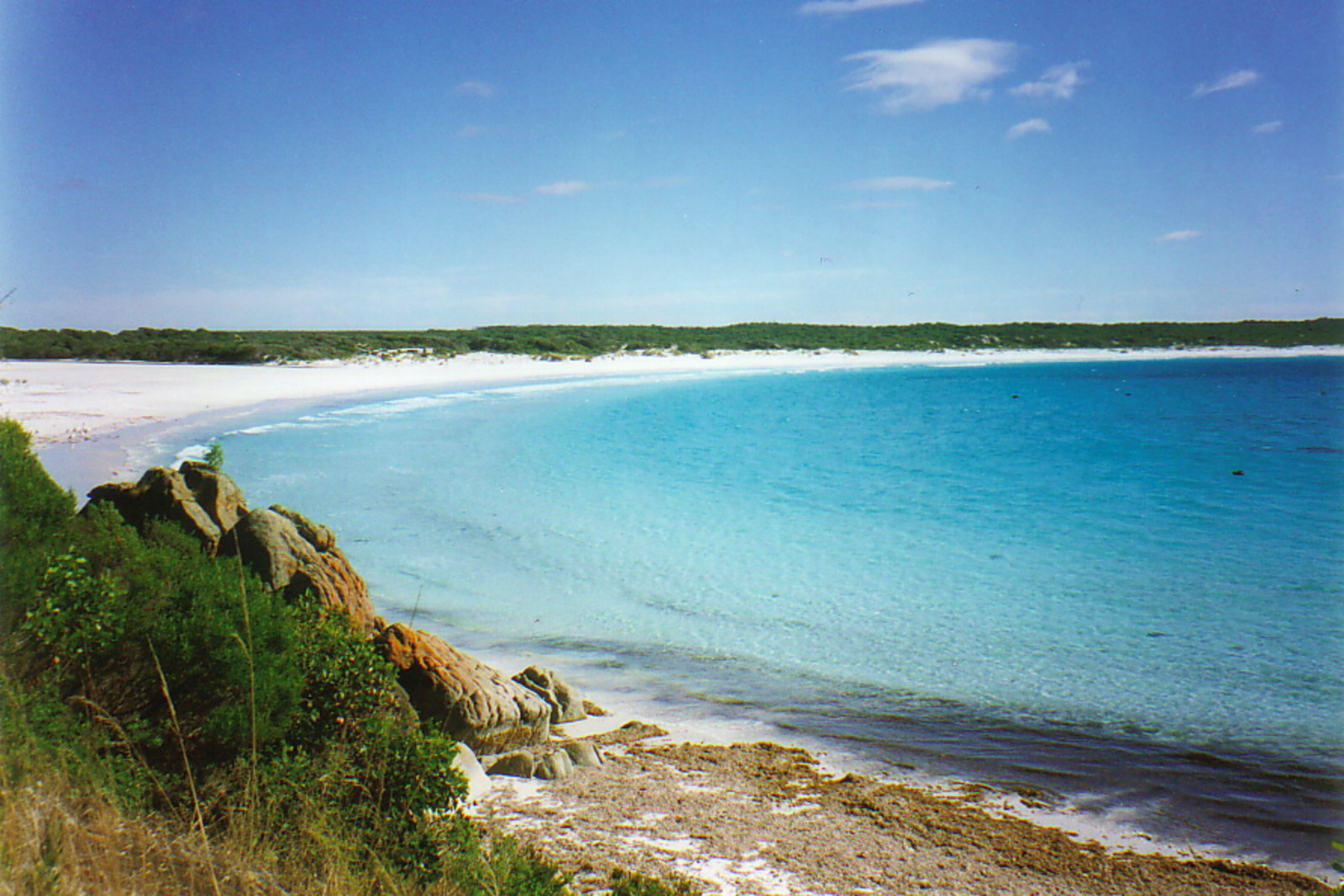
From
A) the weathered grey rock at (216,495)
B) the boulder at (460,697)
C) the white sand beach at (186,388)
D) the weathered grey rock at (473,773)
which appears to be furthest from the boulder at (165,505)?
the weathered grey rock at (473,773)

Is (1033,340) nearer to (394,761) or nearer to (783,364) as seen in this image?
(783,364)

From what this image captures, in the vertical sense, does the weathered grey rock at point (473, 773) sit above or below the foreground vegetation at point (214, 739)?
below

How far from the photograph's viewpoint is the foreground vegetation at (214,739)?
3.16 meters

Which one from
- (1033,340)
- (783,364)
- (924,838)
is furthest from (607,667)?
(1033,340)

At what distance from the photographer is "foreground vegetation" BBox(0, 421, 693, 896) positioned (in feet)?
10.4

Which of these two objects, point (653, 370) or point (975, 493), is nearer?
point (975, 493)

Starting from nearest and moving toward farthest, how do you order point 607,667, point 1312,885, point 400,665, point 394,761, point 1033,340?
point 394,761, point 1312,885, point 400,665, point 607,667, point 1033,340

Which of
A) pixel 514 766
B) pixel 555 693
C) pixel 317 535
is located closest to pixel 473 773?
pixel 514 766

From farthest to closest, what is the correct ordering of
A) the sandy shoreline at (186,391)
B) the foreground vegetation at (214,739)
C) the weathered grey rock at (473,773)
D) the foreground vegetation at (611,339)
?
the foreground vegetation at (611,339) < the sandy shoreline at (186,391) < the weathered grey rock at (473,773) < the foreground vegetation at (214,739)

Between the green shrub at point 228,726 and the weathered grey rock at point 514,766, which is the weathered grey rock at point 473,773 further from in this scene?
the green shrub at point 228,726

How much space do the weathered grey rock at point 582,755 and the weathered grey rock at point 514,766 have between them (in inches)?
12.6

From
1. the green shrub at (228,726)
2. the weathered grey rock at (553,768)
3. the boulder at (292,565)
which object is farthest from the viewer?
the boulder at (292,565)

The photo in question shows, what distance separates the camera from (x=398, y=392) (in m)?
40.7

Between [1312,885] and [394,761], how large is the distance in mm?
5107
